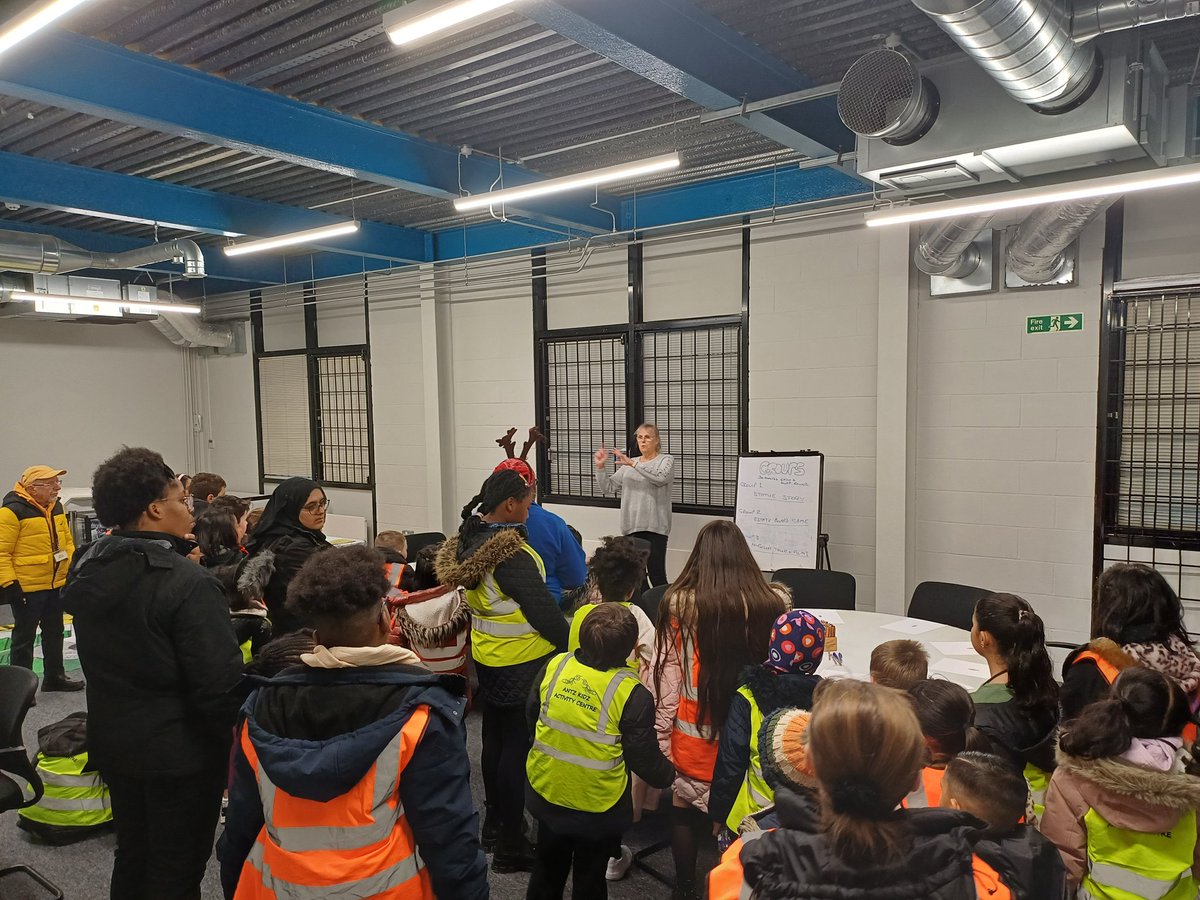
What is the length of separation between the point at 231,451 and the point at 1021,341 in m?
8.90

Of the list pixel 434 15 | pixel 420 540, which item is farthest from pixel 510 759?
pixel 420 540

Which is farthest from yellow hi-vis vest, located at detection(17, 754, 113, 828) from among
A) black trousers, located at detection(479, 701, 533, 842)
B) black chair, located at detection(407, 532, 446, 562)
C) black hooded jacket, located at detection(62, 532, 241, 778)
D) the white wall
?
the white wall

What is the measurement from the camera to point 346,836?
4.74 ft

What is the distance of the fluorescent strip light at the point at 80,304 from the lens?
663 cm

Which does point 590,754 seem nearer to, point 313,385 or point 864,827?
point 864,827

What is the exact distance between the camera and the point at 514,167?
5.47 meters

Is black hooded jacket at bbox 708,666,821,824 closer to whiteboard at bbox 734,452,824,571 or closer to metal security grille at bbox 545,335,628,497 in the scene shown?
whiteboard at bbox 734,452,824,571

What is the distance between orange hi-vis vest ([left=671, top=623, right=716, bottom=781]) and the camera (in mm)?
2359

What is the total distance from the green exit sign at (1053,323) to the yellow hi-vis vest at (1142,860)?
3478mm

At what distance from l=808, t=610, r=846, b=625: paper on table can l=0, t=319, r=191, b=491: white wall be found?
7921 mm

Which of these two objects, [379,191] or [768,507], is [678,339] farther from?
[379,191]

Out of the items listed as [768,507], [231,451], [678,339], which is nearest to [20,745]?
[768,507]

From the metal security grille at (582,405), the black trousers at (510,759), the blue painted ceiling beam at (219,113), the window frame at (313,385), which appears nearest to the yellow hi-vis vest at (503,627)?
the black trousers at (510,759)

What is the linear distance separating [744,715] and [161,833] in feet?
5.05
